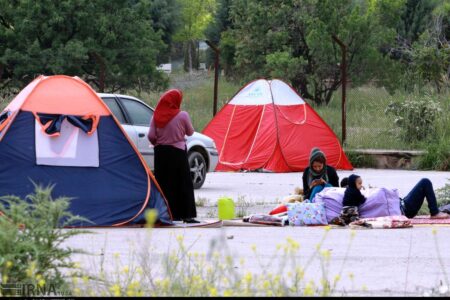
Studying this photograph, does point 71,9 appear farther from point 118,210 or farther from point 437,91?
point 118,210

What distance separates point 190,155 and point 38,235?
34.5 feet

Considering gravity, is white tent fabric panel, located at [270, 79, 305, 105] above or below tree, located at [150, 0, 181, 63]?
below

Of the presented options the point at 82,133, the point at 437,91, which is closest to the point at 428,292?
the point at 82,133

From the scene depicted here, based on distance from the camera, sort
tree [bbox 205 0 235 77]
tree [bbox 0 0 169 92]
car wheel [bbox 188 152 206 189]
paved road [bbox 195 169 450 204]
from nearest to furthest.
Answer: paved road [bbox 195 169 450 204], car wheel [bbox 188 152 206 189], tree [bbox 0 0 169 92], tree [bbox 205 0 235 77]

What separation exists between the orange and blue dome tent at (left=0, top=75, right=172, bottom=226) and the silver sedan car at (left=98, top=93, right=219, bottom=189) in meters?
4.35

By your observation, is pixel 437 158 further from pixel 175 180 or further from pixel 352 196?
pixel 175 180

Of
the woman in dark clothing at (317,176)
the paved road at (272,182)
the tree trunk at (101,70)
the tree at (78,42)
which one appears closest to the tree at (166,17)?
the tree at (78,42)

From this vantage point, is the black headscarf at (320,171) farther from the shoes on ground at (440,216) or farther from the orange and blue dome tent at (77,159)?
the orange and blue dome tent at (77,159)

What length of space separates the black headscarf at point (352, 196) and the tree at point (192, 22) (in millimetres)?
46451

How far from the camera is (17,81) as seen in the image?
31.5 meters

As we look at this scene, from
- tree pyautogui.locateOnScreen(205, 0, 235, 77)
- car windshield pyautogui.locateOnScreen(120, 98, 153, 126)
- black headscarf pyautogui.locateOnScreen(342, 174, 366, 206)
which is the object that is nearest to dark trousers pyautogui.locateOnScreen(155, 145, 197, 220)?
black headscarf pyautogui.locateOnScreen(342, 174, 366, 206)

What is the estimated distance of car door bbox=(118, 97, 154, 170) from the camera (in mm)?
16672

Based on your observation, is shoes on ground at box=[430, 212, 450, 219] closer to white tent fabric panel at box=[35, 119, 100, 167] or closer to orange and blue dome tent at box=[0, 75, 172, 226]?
orange and blue dome tent at box=[0, 75, 172, 226]

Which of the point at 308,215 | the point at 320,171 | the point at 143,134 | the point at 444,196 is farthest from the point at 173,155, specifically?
the point at 143,134
